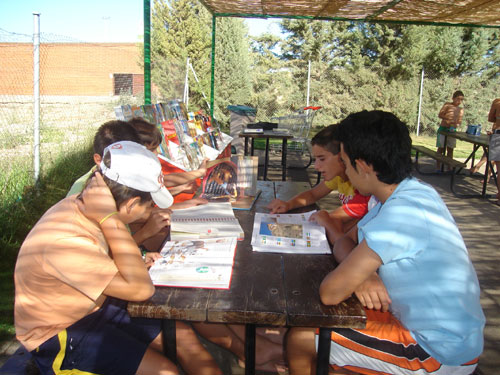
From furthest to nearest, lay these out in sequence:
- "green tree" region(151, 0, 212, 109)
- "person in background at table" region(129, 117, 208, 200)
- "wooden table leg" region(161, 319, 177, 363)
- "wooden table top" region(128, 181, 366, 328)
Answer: "green tree" region(151, 0, 212, 109) < "person in background at table" region(129, 117, 208, 200) < "wooden table leg" region(161, 319, 177, 363) < "wooden table top" region(128, 181, 366, 328)

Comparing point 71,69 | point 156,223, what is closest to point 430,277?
point 156,223

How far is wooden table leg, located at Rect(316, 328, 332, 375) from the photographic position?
1.39m

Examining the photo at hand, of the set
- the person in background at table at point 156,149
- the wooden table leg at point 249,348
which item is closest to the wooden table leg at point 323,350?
the wooden table leg at point 249,348

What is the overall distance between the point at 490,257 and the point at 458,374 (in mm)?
3004

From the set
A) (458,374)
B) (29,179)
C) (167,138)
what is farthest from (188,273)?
(29,179)

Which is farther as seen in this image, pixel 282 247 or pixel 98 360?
pixel 282 247

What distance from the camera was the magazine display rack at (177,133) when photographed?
389cm

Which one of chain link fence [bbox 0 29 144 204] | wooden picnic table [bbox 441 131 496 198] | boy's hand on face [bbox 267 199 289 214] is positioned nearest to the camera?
boy's hand on face [bbox 267 199 289 214]

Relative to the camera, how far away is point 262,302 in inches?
50.9

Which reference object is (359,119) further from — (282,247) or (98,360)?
(98,360)

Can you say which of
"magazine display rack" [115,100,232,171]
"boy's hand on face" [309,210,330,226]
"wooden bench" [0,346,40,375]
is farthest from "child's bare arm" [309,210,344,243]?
"magazine display rack" [115,100,232,171]

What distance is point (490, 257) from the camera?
396 cm

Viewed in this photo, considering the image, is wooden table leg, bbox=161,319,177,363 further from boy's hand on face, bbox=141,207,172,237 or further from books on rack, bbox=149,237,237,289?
boy's hand on face, bbox=141,207,172,237

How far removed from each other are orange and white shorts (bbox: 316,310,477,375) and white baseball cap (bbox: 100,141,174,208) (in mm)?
859
